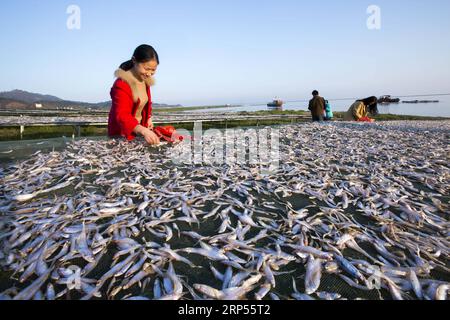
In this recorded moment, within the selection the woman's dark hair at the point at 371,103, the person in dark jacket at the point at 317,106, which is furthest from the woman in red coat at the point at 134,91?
the woman's dark hair at the point at 371,103

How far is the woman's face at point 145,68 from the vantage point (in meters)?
5.11

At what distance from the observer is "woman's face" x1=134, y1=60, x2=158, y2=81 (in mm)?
5112

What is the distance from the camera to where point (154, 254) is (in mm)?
1918

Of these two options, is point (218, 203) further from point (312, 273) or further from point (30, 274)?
point (30, 274)

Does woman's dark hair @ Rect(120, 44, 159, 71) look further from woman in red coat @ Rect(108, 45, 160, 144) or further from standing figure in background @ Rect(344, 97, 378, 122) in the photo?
standing figure in background @ Rect(344, 97, 378, 122)

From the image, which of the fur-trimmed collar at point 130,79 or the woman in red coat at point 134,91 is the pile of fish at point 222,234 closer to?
the woman in red coat at point 134,91

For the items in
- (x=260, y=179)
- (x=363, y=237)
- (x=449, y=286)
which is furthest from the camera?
(x=260, y=179)

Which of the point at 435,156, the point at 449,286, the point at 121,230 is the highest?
the point at 435,156

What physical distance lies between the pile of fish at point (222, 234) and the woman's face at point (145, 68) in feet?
7.72

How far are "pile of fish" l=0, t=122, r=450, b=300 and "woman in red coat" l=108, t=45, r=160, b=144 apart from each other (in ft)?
5.46

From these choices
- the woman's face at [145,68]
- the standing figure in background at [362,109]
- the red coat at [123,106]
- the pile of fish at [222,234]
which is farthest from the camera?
the standing figure in background at [362,109]

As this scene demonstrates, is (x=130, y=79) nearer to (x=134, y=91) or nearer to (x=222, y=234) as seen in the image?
(x=134, y=91)

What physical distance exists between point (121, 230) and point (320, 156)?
4432mm
